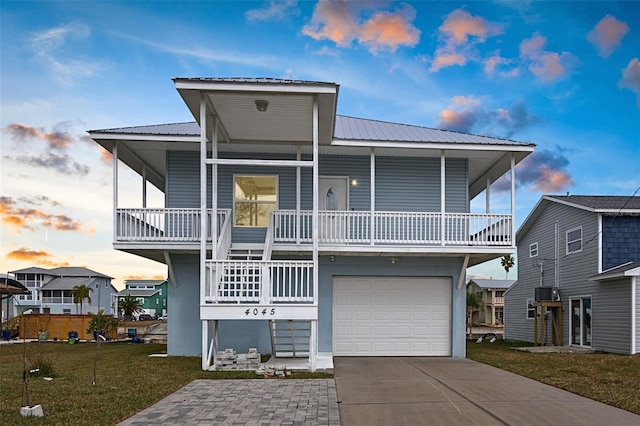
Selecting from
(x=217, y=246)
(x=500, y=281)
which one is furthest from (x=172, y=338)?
(x=500, y=281)

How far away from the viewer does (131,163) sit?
55.4 ft

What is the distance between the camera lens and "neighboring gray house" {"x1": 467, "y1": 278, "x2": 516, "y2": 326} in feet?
190

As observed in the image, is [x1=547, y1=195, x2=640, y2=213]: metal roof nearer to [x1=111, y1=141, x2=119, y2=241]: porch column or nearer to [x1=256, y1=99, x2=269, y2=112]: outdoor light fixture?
[x1=256, y1=99, x2=269, y2=112]: outdoor light fixture

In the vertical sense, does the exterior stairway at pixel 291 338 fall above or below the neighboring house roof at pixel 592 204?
below

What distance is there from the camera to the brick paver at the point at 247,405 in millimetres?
7625

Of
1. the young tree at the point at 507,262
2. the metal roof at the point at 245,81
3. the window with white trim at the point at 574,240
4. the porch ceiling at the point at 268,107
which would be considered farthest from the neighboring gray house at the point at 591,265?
the young tree at the point at 507,262

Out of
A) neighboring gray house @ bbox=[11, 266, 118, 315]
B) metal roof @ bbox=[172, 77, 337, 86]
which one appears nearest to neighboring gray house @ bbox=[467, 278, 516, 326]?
neighboring gray house @ bbox=[11, 266, 118, 315]

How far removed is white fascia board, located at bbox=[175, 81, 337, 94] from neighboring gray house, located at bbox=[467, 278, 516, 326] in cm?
4925

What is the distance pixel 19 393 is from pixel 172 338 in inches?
266

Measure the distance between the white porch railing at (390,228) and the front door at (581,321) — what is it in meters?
7.30

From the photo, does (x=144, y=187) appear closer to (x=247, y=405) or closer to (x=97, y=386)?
(x=97, y=386)

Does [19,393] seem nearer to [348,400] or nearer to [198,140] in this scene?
[348,400]

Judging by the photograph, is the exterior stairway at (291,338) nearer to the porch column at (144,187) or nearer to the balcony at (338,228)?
the balcony at (338,228)

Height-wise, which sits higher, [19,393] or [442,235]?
[442,235]
